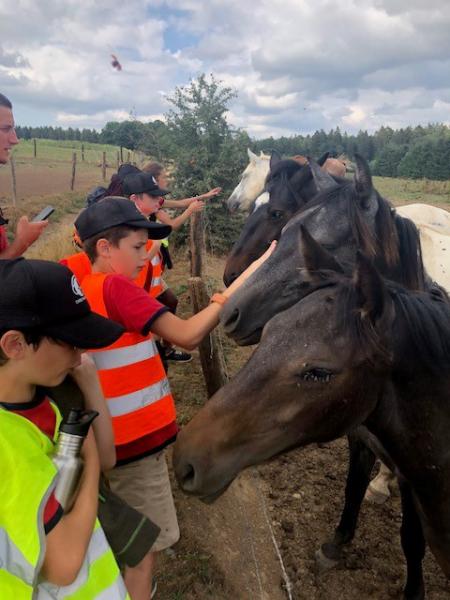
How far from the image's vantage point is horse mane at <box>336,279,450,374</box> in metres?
1.73

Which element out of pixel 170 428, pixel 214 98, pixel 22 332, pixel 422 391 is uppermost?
pixel 214 98

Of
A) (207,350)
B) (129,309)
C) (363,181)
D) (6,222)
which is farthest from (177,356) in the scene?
(129,309)

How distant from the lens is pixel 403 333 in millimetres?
1813

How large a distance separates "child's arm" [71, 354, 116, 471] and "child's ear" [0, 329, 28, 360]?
0.38 meters

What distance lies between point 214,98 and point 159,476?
39.1ft

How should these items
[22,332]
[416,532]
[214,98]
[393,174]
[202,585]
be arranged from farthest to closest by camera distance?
[393,174] < [214,98] < [202,585] < [416,532] < [22,332]

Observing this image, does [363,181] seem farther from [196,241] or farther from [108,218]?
[196,241]

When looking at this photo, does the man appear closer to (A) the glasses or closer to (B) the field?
(A) the glasses

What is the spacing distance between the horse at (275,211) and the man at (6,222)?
197 cm

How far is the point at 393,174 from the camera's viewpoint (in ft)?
210

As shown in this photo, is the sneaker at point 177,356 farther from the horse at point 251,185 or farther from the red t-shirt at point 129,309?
the horse at point 251,185

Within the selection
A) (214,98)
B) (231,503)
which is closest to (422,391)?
(231,503)

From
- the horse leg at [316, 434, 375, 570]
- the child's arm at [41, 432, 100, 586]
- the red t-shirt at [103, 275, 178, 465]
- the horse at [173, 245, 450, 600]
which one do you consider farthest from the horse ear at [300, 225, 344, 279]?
the horse leg at [316, 434, 375, 570]

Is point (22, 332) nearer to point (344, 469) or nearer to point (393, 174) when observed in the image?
point (344, 469)
